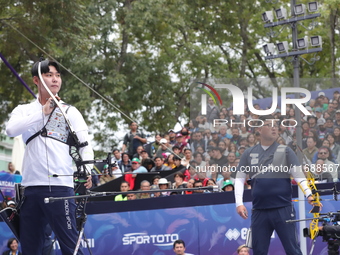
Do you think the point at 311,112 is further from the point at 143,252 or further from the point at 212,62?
the point at 212,62

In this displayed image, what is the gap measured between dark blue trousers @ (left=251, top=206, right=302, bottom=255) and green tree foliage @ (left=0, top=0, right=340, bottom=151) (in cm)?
1034

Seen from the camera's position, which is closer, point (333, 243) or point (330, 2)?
point (333, 243)

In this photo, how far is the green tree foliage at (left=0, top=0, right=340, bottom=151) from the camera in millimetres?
19922

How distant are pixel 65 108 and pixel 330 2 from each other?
1794cm

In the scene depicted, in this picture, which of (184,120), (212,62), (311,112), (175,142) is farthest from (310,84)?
(184,120)

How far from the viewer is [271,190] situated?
7422 millimetres

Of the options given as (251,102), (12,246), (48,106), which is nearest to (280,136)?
(251,102)

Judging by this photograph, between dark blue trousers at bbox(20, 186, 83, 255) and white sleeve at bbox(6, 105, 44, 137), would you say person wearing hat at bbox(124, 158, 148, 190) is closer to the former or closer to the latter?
dark blue trousers at bbox(20, 186, 83, 255)

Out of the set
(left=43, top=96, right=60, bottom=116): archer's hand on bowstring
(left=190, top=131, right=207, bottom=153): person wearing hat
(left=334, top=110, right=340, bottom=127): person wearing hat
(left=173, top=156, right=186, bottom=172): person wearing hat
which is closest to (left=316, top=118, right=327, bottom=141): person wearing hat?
(left=334, top=110, right=340, bottom=127): person wearing hat

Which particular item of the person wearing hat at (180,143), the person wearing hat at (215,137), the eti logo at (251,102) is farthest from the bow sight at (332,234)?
the person wearing hat at (180,143)

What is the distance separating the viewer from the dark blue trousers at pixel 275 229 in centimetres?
727

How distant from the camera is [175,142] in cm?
1781

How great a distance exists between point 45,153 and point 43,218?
55cm

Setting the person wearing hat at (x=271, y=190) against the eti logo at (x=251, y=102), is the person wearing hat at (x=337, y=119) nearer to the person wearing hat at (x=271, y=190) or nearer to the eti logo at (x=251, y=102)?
the eti logo at (x=251, y=102)
